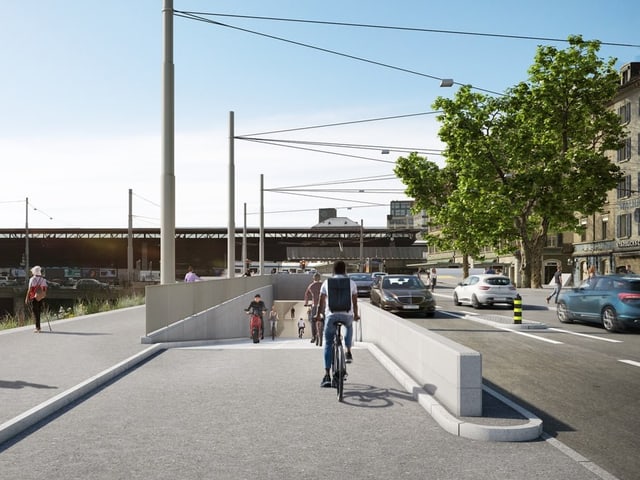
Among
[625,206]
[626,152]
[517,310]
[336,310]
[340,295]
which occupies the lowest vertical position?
[517,310]

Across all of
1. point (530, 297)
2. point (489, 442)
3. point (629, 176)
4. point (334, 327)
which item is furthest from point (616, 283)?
point (629, 176)

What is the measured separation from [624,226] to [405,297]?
35.2 metres

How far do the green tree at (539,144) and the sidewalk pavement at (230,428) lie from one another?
34.2m

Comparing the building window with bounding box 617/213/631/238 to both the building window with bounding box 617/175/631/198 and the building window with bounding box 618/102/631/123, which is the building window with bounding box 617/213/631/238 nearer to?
the building window with bounding box 617/175/631/198

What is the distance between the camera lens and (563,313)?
21.6m

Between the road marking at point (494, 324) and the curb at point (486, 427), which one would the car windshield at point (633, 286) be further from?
the curb at point (486, 427)

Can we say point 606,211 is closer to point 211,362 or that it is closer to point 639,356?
point 639,356

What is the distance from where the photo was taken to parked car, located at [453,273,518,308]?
28766mm

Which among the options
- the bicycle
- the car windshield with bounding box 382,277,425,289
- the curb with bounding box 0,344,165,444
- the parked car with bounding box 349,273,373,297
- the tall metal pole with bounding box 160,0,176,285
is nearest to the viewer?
the curb with bounding box 0,344,165,444

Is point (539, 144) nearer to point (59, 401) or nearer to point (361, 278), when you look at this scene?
point (361, 278)

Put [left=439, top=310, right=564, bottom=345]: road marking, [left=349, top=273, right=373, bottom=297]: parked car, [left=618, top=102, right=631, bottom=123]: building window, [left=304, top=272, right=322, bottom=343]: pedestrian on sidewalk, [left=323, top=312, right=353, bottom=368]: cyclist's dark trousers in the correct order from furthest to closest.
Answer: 1. [left=618, top=102, right=631, bottom=123]: building window
2. [left=349, top=273, right=373, bottom=297]: parked car
3. [left=439, top=310, right=564, bottom=345]: road marking
4. [left=304, top=272, right=322, bottom=343]: pedestrian on sidewalk
5. [left=323, top=312, right=353, bottom=368]: cyclist's dark trousers

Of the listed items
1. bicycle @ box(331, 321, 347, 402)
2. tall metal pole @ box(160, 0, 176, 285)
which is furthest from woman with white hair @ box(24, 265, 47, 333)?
bicycle @ box(331, 321, 347, 402)

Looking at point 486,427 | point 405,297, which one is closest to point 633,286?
point 405,297

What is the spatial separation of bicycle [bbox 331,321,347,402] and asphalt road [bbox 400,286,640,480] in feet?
7.01
